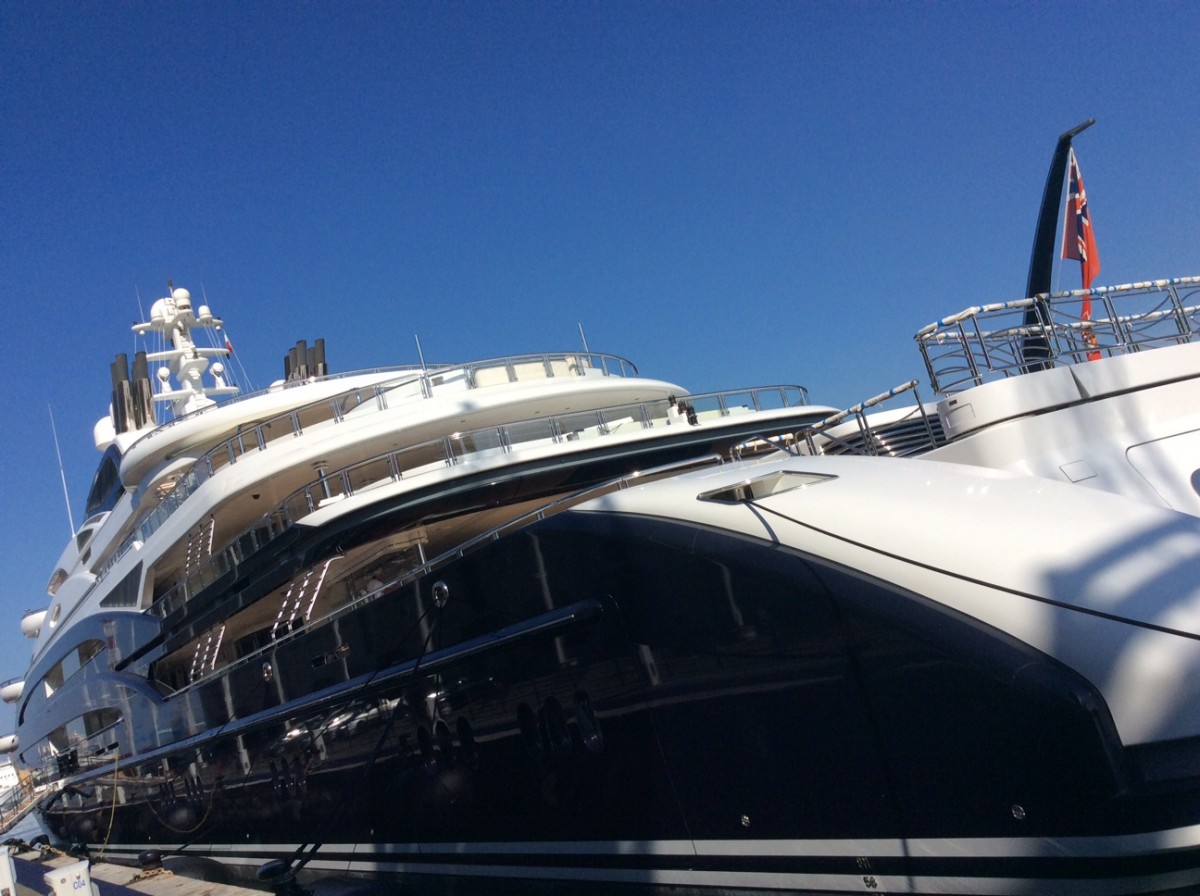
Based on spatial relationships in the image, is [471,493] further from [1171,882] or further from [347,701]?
[1171,882]

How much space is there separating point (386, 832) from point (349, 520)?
339cm

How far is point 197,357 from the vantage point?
1986cm

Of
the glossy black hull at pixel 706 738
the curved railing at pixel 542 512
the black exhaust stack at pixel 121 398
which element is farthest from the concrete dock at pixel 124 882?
the black exhaust stack at pixel 121 398

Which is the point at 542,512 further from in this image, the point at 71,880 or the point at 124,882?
Answer: the point at 124,882

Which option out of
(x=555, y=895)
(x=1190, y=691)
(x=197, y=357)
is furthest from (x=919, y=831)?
(x=197, y=357)

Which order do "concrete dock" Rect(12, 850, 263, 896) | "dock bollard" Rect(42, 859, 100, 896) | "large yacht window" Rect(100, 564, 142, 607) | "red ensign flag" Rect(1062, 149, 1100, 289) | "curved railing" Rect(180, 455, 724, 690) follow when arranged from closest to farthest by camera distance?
"curved railing" Rect(180, 455, 724, 690)
"dock bollard" Rect(42, 859, 100, 896)
"concrete dock" Rect(12, 850, 263, 896)
"red ensign flag" Rect(1062, 149, 1100, 289)
"large yacht window" Rect(100, 564, 142, 607)

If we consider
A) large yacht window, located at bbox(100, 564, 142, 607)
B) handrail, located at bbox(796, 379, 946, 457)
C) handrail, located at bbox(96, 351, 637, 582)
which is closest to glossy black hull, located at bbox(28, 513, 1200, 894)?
handrail, located at bbox(796, 379, 946, 457)

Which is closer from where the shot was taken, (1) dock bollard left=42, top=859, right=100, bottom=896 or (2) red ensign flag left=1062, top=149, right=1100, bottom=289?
(1) dock bollard left=42, top=859, right=100, bottom=896

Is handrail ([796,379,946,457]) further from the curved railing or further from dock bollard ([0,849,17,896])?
dock bollard ([0,849,17,896])

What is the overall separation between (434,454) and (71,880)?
5.56 m

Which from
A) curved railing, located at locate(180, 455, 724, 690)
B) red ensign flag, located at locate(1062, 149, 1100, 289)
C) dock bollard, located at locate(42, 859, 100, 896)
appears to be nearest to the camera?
curved railing, located at locate(180, 455, 724, 690)

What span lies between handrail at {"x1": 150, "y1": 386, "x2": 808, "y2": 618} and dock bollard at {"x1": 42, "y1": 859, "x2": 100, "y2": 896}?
145 inches

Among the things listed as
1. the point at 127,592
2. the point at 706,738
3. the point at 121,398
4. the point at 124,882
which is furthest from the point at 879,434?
the point at 121,398

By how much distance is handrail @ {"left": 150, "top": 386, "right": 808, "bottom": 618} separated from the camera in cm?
996
